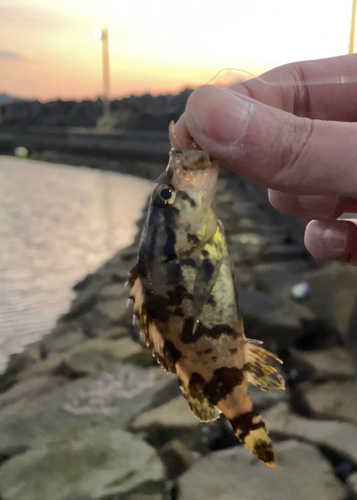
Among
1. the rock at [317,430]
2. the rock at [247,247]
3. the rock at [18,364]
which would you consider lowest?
the rock at [18,364]

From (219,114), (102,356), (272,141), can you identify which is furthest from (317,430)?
(219,114)

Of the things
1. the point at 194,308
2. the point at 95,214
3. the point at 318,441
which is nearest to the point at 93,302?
the point at 318,441

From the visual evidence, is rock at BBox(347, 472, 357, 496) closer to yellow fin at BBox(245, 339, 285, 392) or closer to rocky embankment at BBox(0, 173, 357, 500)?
rocky embankment at BBox(0, 173, 357, 500)

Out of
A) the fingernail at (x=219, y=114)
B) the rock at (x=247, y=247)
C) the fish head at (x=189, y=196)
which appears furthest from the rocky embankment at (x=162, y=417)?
the fingernail at (x=219, y=114)

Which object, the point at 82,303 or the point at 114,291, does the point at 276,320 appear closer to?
the point at 114,291

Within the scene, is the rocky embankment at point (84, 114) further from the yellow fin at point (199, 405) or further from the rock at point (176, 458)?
the yellow fin at point (199, 405)

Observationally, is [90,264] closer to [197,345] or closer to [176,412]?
[176,412]

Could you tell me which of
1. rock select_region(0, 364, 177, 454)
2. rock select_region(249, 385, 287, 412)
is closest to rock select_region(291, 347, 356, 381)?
rock select_region(249, 385, 287, 412)
